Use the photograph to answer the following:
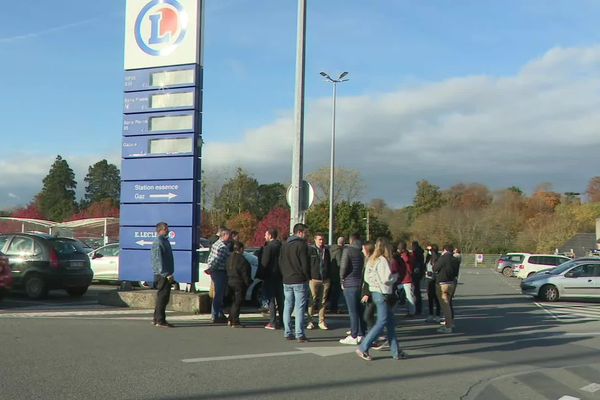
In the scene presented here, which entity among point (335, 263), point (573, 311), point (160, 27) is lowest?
point (573, 311)

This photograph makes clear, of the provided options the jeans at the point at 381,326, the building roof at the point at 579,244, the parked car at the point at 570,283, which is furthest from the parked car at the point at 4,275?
the building roof at the point at 579,244

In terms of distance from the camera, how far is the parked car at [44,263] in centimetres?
1517

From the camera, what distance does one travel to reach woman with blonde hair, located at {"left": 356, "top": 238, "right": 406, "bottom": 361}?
8805mm

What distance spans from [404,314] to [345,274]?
226 inches

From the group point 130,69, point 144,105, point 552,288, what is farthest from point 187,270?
point 552,288

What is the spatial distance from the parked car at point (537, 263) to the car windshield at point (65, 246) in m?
26.6

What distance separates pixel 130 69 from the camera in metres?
14.5

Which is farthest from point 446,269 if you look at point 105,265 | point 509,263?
point 509,263

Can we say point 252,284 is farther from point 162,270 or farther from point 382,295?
point 382,295

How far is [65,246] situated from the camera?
52.3 feet

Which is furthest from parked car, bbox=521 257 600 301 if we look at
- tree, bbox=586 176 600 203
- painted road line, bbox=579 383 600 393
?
tree, bbox=586 176 600 203

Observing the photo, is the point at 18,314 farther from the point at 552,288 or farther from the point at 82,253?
the point at 552,288

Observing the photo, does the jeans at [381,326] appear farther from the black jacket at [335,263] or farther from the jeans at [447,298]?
the black jacket at [335,263]

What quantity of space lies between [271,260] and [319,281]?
1.53m
